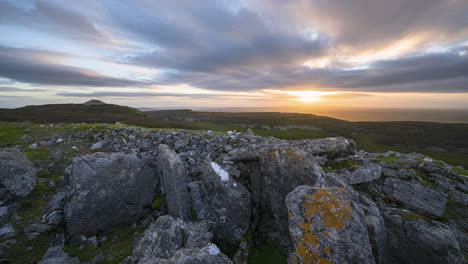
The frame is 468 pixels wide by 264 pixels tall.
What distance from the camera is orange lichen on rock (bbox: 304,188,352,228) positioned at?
14.6ft

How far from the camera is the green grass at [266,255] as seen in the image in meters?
6.18

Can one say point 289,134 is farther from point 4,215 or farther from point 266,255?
point 4,215

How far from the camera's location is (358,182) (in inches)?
324

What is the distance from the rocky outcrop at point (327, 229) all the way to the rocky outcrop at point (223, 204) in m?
2.70

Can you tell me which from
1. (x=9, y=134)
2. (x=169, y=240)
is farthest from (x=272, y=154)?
(x=9, y=134)

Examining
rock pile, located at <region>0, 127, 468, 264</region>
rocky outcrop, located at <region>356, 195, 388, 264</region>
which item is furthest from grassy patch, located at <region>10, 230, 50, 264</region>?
rocky outcrop, located at <region>356, 195, 388, 264</region>

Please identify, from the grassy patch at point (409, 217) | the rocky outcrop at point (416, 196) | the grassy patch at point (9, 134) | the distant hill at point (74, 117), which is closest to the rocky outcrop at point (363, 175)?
the rocky outcrop at point (416, 196)

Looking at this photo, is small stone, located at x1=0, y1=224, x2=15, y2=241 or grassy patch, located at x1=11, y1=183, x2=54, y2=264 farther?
small stone, located at x1=0, y1=224, x2=15, y2=241

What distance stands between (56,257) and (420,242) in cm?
1156

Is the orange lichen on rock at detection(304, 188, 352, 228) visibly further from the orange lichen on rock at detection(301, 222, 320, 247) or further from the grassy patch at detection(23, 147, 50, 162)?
the grassy patch at detection(23, 147, 50, 162)

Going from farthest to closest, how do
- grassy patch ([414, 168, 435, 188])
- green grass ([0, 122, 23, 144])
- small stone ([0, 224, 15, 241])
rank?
green grass ([0, 122, 23, 144]), grassy patch ([414, 168, 435, 188]), small stone ([0, 224, 15, 241])

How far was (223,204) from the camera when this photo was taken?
7.20m

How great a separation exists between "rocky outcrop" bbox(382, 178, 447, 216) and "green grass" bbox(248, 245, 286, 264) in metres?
5.66

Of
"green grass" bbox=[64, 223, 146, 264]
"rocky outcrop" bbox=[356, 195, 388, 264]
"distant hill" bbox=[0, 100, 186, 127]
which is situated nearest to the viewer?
"rocky outcrop" bbox=[356, 195, 388, 264]
